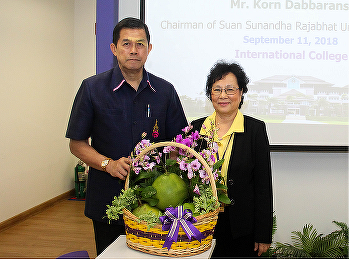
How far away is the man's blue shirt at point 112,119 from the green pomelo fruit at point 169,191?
24.3 inches

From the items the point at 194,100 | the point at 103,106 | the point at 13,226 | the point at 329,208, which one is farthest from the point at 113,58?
the point at 13,226

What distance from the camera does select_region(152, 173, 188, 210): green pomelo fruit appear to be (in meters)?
1.17

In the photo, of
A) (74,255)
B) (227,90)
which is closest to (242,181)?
(227,90)

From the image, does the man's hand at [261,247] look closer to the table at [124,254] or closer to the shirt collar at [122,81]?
the table at [124,254]

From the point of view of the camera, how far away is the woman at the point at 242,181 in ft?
5.76

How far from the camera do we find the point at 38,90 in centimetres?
480

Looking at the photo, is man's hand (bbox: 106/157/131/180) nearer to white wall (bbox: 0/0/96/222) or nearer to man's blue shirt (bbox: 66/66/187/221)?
man's blue shirt (bbox: 66/66/187/221)

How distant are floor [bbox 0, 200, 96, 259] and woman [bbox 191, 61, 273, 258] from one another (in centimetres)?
201

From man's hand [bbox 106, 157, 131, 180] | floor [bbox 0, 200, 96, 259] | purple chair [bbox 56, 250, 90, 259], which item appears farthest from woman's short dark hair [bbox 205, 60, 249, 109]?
floor [bbox 0, 200, 96, 259]

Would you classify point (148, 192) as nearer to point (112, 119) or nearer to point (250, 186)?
point (112, 119)

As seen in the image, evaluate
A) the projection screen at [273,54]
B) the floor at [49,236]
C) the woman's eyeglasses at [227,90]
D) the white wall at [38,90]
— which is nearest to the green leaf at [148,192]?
the woman's eyeglasses at [227,90]

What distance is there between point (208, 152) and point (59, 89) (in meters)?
4.61

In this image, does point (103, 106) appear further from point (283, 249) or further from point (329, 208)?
point (329, 208)

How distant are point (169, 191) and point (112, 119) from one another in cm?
71
